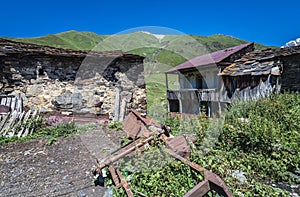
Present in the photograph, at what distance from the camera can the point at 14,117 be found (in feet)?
18.4

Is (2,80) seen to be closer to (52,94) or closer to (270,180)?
(52,94)

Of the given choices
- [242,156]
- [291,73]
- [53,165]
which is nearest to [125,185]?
[53,165]

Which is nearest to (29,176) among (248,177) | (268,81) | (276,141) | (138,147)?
(138,147)

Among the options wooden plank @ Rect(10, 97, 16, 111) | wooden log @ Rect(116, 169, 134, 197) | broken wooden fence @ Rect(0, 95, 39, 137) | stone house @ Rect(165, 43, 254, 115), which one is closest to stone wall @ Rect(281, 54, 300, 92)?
stone house @ Rect(165, 43, 254, 115)

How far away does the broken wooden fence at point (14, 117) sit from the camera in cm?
523

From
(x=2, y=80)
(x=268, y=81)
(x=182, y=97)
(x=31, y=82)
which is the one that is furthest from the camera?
(x=182, y=97)

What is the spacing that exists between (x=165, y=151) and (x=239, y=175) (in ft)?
4.83

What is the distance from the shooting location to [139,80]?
8.26 m

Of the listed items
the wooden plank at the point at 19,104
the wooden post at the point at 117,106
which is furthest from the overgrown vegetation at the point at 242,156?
the wooden plank at the point at 19,104

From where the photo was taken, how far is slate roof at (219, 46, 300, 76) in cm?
1105

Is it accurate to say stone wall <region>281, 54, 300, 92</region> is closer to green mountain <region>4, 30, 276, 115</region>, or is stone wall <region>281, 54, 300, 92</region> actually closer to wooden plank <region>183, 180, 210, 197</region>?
green mountain <region>4, 30, 276, 115</region>

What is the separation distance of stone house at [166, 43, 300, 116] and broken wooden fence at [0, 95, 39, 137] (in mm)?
7002

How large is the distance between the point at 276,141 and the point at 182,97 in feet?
43.7

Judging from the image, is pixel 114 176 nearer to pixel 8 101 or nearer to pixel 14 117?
pixel 14 117
